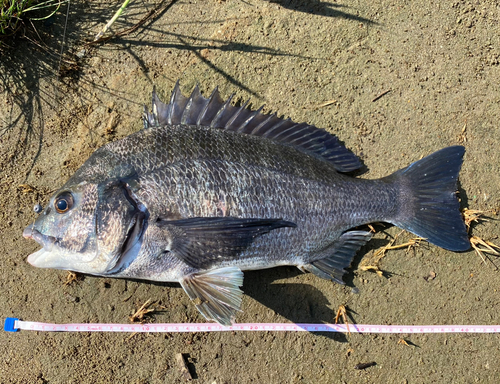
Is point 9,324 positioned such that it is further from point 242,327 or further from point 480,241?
point 480,241

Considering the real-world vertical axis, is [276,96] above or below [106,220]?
above

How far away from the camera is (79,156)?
115 inches

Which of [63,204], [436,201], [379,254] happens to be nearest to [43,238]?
[63,204]

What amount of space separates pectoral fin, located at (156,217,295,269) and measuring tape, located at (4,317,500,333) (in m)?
0.75

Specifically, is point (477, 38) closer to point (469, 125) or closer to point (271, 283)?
point (469, 125)

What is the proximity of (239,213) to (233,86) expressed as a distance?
48.2 inches

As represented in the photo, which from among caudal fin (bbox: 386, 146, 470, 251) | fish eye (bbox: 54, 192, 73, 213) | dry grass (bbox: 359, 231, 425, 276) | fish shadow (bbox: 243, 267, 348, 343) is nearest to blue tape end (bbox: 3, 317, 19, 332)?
fish eye (bbox: 54, 192, 73, 213)

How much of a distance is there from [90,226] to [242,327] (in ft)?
4.85

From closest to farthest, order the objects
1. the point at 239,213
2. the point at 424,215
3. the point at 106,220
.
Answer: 1. the point at 106,220
2. the point at 239,213
3. the point at 424,215

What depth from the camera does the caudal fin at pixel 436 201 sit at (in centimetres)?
271

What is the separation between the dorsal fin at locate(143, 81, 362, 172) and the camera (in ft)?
8.52

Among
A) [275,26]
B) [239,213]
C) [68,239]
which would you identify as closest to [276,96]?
[275,26]

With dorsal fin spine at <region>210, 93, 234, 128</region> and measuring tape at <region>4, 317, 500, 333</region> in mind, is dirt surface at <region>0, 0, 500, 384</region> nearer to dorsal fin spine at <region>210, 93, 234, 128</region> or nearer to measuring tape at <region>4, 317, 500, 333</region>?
measuring tape at <region>4, 317, 500, 333</region>

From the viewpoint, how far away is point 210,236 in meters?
2.34
